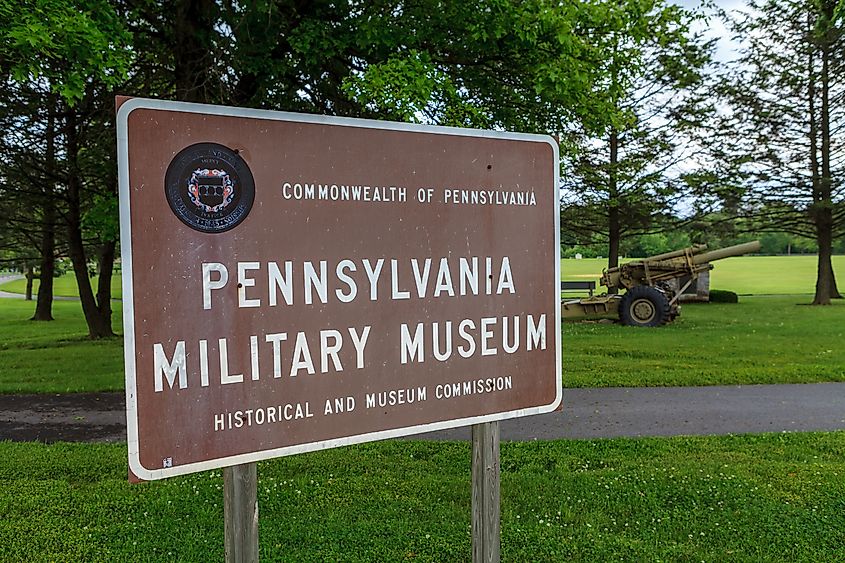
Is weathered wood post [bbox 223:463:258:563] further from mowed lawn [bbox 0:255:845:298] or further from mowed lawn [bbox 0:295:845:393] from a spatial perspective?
mowed lawn [bbox 0:255:845:298]

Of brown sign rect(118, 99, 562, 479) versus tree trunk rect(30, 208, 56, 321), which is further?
tree trunk rect(30, 208, 56, 321)

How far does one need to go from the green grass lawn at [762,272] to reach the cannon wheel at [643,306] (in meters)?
12.7

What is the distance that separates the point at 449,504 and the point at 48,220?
1608cm

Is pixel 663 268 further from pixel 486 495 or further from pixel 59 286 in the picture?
pixel 59 286

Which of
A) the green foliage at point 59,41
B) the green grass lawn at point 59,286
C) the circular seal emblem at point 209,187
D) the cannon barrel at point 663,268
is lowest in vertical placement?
the green grass lawn at point 59,286

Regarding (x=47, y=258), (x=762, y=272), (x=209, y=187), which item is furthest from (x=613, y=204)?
(x=209, y=187)

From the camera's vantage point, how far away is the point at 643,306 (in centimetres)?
1694

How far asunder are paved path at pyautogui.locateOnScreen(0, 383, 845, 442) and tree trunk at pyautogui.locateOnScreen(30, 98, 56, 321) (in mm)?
6353

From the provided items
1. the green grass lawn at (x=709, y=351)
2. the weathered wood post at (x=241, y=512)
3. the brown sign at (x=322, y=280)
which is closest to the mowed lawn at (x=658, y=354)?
the green grass lawn at (x=709, y=351)

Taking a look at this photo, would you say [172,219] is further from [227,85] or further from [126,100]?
[227,85]

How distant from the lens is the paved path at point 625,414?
694 cm

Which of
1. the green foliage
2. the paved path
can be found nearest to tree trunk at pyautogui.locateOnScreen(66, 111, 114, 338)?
the paved path

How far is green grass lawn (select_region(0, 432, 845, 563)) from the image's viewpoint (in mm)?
4160

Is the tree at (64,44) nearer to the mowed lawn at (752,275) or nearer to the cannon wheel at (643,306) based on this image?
the cannon wheel at (643,306)
